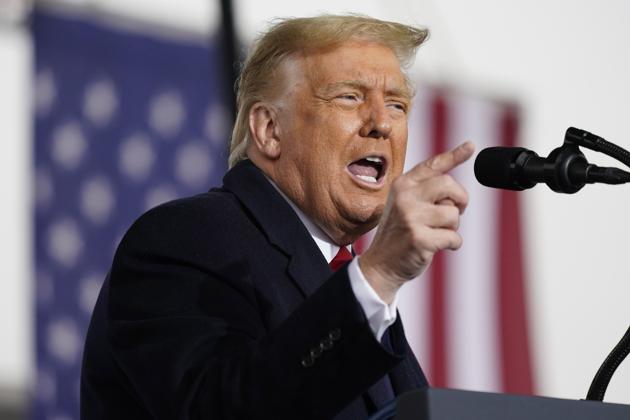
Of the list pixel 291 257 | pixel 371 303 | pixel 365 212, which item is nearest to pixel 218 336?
pixel 371 303

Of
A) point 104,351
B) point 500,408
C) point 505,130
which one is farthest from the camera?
point 505,130

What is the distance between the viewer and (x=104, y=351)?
2.14m

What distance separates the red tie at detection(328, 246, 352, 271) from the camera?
7.81ft

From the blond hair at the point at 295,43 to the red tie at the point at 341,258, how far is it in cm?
30

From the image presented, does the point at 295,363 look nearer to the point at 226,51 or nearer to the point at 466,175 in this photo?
the point at 226,51

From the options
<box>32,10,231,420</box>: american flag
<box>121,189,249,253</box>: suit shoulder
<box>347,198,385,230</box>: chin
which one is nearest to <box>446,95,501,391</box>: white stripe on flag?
<box>32,10,231,420</box>: american flag

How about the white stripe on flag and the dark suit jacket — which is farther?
the white stripe on flag

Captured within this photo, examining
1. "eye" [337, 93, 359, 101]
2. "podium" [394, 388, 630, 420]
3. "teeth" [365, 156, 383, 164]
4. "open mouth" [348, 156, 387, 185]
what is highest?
"eye" [337, 93, 359, 101]

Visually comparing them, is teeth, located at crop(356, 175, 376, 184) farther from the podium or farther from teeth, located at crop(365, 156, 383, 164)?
the podium

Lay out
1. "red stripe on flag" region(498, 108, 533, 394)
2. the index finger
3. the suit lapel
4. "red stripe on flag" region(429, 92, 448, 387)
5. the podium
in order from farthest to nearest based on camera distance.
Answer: "red stripe on flag" region(498, 108, 533, 394)
"red stripe on flag" region(429, 92, 448, 387)
the suit lapel
the index finger
the podium

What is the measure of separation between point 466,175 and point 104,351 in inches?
156

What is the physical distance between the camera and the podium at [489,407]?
1.41 metres

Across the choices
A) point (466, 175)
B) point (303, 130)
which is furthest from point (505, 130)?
point (303, 130)

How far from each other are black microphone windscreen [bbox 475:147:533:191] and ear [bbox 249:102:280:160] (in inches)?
27.1
